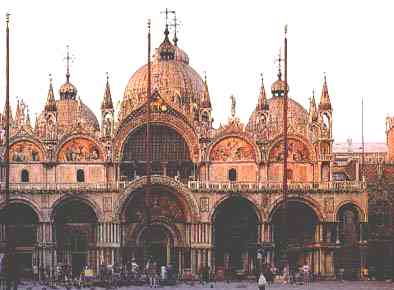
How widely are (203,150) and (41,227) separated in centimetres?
1260

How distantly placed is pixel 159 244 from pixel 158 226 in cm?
140

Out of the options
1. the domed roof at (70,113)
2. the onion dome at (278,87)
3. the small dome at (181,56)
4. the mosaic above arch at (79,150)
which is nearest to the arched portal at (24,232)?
the mosaic above arch at (79,150)

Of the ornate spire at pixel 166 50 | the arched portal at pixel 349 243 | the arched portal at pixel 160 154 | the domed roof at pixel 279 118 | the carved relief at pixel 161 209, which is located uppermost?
the ornate spire at pixel 166 50

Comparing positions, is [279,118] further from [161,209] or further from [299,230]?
[161,209]

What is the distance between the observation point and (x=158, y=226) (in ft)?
237

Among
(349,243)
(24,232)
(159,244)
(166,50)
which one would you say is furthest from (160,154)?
(349,243)

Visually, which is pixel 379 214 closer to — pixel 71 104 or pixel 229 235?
pixel 229 235

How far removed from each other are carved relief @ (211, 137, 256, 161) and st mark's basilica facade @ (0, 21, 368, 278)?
0.07 meters

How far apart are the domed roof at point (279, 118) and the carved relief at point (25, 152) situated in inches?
616

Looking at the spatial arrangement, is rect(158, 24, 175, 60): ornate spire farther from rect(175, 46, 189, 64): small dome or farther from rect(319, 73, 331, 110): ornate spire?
rect(319, 73, 331, 110): ornate spire

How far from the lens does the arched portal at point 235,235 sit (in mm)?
72438

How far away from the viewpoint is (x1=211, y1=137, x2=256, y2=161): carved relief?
242 ft

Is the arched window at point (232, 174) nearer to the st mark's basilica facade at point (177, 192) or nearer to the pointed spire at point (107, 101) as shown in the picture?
the st mark's basilica facade at point (177, 192)

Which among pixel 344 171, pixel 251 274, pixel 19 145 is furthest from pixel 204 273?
Result: pixel 344 171
